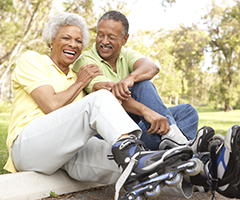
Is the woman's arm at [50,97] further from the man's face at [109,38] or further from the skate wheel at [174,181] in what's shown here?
the skate wheel at [174,181]

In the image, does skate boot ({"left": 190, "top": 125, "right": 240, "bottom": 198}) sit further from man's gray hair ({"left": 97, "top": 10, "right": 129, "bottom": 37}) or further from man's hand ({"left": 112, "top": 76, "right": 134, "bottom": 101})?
man's gray hair ({"left": 97, "top": 10, "right": 129, "bottom": 37})

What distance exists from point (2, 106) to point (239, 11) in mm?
20306

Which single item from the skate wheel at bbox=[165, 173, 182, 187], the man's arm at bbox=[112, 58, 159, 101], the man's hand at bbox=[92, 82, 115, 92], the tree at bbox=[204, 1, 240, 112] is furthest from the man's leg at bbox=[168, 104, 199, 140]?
the tree at bbox=[204, 1, 240, 112]

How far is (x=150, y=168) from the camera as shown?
4.82ft

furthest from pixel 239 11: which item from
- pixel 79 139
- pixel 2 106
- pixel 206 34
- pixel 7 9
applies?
pixel 79 139

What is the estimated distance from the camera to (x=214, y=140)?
1.96m

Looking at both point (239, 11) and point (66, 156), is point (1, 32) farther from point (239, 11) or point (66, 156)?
point (239, 11)

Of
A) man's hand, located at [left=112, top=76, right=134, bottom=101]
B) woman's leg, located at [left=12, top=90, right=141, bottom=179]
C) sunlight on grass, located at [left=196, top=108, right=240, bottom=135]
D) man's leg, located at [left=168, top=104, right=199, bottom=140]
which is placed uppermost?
man's hand, located at [left=112, top=76, right=134, bottom=101]

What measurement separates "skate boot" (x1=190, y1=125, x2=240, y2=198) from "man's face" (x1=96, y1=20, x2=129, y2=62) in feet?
5.33

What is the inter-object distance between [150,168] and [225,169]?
0.49m

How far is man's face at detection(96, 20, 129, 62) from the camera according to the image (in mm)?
2812

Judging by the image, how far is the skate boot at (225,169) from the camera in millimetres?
1526

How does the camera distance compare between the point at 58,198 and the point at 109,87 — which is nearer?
the point at 58,198

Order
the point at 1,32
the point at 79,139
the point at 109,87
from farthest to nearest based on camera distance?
the point at 1,32 < the point at 109,87 < the point at 79,139
